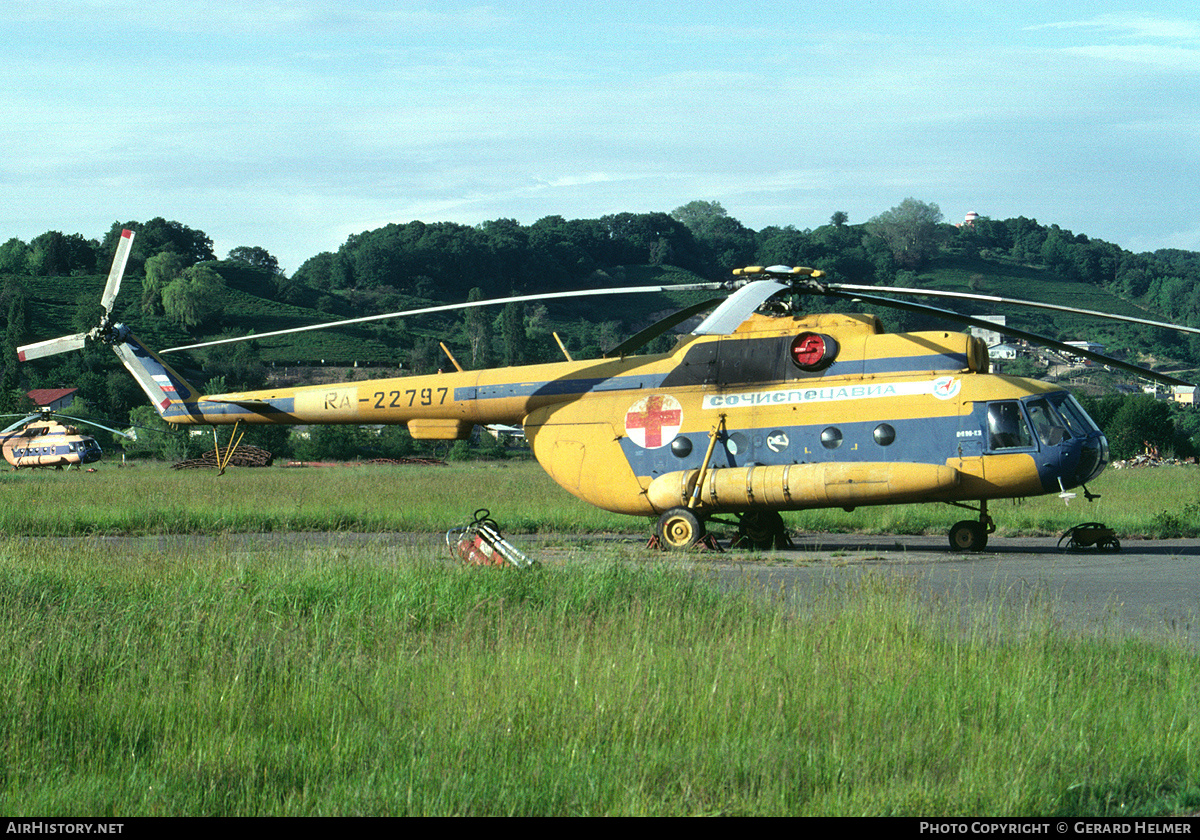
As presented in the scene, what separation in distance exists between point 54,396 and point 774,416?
87.7 metres

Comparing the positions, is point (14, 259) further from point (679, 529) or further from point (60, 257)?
point (679, 529)

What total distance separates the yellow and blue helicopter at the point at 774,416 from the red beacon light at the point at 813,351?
0.07ft

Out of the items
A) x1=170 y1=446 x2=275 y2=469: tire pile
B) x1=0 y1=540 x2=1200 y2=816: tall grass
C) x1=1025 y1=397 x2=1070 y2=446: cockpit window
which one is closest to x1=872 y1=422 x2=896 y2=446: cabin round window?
x1=1025 y1=397 x2=1070 y2=446: cockpit window

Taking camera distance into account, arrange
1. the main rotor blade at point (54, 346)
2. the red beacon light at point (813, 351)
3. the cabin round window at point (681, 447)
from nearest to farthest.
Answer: the red beacon light at point (813, 351)
the cabin round window at point (681, 447)
the main rotor blade at point (54, 346)

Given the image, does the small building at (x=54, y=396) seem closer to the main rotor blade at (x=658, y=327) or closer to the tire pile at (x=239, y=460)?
the tire pile at (x=239, y=460)

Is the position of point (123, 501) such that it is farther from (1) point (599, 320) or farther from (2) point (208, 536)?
(1) point (599, 320)

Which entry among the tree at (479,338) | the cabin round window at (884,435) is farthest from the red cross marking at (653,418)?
the tree at (479,338)

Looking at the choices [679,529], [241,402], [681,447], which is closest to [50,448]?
[241,402]

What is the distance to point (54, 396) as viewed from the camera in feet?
295

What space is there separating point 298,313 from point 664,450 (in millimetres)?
139062

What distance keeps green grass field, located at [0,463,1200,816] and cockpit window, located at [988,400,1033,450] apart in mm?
6431

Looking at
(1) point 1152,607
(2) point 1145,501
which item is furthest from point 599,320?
(1) point 1152,607

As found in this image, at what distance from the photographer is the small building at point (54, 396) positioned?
8769 cm

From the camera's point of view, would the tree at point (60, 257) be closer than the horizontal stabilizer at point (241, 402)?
No
